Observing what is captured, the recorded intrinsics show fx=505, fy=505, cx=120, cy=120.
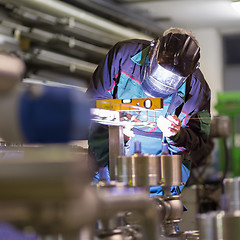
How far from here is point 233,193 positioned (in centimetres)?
562

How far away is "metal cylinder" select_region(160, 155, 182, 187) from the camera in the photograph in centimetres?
124

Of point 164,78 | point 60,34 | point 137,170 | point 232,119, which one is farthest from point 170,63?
point 232,119

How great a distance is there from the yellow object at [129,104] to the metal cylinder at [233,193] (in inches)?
139

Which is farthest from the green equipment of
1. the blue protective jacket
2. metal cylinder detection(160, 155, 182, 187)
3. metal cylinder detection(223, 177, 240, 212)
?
metal cylinder detection(160, 155, 182, 187)

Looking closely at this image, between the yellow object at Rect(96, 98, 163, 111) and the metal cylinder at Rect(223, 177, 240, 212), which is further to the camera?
the metal cylinder at Rect(223, 177, 240, 212)

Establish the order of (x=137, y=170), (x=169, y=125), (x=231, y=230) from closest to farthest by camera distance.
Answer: (x=137, y=170)
(x=169, y=125)
(x=231, y=230)

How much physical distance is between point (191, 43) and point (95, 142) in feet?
1.41

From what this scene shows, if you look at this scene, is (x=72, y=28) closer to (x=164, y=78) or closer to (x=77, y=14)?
(x=77, y=14)

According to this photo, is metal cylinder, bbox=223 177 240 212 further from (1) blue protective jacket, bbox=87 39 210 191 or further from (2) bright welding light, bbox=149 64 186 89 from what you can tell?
(2) bright welding light, bbox=149 64 186 89

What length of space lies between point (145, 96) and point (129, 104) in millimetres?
261

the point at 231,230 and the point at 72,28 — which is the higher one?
the point at 72,28

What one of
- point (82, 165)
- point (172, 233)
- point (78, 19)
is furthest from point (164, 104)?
point (78, 19)

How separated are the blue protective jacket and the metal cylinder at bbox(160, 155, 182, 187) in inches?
9.6

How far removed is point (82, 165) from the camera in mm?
621
